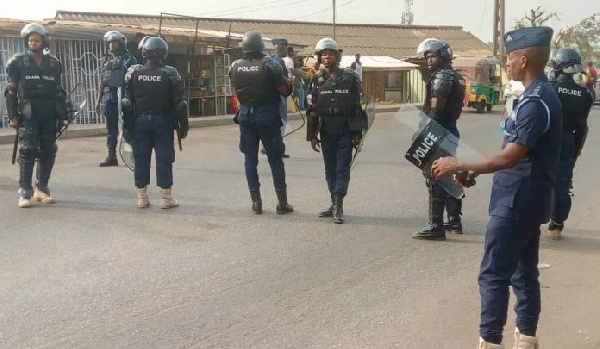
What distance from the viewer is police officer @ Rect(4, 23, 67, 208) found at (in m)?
7.41

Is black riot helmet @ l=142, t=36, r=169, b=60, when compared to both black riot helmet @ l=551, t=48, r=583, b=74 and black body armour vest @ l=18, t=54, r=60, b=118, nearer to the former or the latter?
black body armour vest @ l=18, t=54, r=60, b=118

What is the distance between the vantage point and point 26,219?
6.93 metres

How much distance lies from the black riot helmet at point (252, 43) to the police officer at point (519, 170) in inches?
150

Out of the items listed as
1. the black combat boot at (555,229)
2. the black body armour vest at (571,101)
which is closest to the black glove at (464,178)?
the black body armour vest at (571,101)

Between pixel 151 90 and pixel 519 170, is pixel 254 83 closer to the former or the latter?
pixel 151 90

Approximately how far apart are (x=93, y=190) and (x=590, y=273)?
5624 millimetres

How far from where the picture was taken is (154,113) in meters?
7.38

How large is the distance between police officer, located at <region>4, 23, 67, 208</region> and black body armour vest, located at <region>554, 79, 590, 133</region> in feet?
16.5

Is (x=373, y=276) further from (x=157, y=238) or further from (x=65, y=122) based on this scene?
(x=65, y=122)

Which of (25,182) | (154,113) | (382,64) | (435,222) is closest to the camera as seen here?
(435,222)

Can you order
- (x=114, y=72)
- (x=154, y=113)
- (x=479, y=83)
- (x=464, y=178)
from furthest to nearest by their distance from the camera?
(x=479, y=83), (x=114, y=72), (x=154, y=113), (x=464, y=178)

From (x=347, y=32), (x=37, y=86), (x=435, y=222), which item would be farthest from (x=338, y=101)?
(x=347, y=32)

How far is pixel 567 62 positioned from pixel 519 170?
3137 mm

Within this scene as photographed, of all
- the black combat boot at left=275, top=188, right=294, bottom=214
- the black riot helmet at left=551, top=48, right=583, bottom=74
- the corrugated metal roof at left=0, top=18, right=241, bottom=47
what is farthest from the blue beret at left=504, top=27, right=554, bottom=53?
the corrugated metal roof at left=0, top=18, right=241, bottom=47
